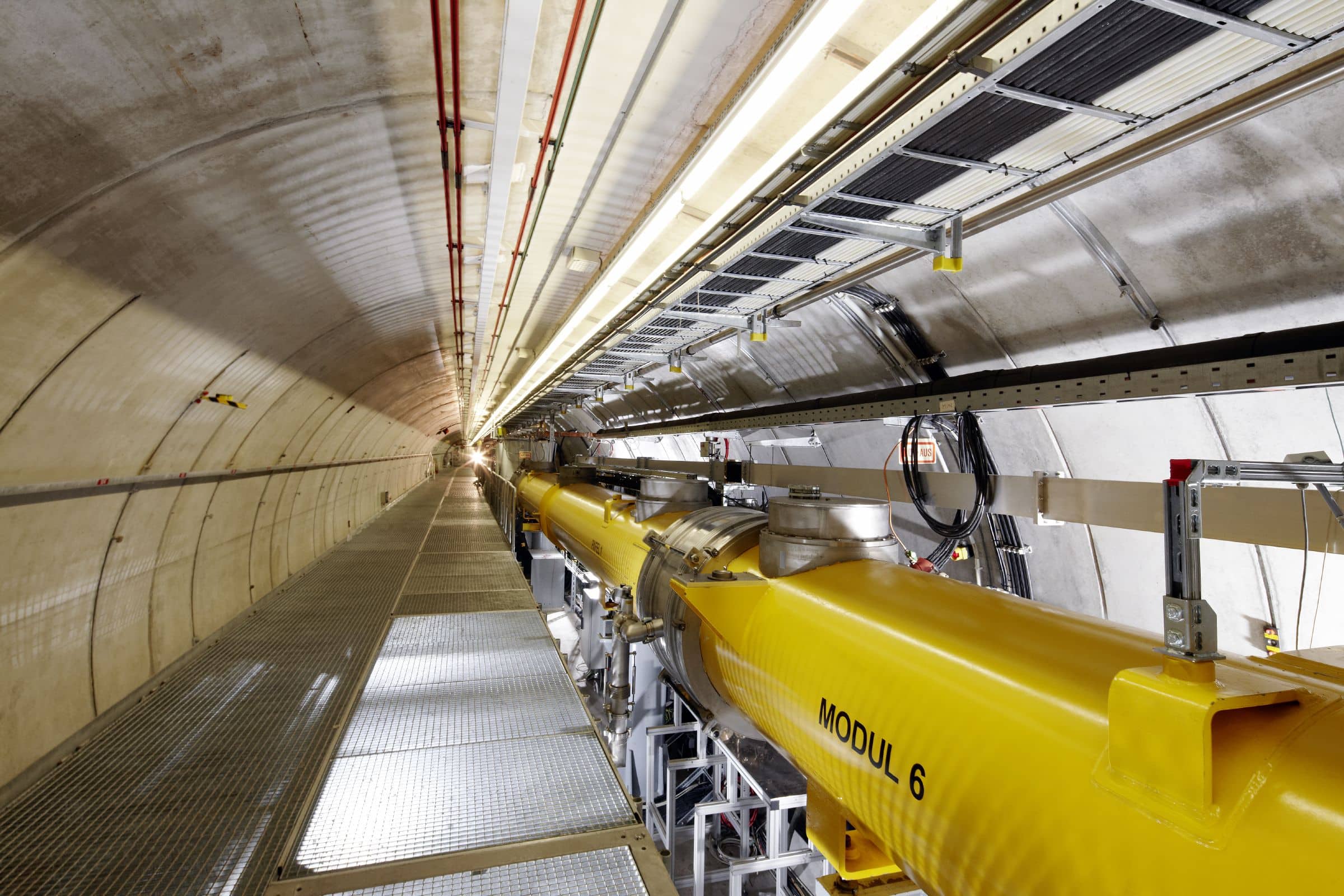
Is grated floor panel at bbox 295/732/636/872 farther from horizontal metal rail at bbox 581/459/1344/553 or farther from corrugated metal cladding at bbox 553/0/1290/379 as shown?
corrugated metal cladding at bbox 553/0/1290/379

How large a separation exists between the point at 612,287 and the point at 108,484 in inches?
161

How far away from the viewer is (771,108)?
2.41 meters

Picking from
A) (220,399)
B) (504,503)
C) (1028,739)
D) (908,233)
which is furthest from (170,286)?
(504,503)

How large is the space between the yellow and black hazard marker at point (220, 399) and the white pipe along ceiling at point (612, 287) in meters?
0.03

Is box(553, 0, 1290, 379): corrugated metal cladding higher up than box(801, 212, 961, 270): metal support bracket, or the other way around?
box(553, 0, 1290, 379): corrugated metal cladding

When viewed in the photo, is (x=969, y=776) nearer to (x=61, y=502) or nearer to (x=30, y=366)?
(x=30, y=366)

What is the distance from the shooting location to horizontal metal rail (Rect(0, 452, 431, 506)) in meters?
3.82

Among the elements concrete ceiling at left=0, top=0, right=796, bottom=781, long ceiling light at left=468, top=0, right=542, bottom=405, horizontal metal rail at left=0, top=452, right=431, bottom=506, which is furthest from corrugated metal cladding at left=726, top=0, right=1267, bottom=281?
horizontal metal rail at left=0, top=452, right=431, bottom=506

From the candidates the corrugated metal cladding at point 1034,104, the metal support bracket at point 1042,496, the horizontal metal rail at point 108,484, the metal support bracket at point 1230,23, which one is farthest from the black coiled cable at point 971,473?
the horizontal metal rail at point 108,484

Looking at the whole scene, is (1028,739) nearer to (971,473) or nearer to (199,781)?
(971,473)

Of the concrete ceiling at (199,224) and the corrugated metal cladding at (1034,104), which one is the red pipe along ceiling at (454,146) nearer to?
the concrete ceiling at (199,224)


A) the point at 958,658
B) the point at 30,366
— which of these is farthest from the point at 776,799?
the point at 30,366

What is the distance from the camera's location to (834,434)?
26.6 feet

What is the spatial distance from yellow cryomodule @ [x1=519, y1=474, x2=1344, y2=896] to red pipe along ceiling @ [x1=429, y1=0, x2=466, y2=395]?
2332 mm
